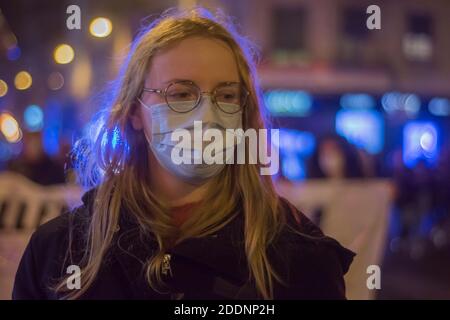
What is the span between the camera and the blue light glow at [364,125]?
9180 mm

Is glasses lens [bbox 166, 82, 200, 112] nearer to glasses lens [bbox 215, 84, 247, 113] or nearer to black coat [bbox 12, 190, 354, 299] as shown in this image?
glasses lens [bbox 215, 84, 247, 113]

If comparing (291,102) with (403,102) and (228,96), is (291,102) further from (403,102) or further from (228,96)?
(228,96)

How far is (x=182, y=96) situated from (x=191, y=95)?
0.8 inches

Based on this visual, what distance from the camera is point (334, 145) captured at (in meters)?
4.90

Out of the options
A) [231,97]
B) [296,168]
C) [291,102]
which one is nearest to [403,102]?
[291,102]

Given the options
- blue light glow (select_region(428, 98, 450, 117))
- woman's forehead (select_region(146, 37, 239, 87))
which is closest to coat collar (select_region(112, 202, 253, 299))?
woman's forehead (select_region(146, 37, 239, 87))

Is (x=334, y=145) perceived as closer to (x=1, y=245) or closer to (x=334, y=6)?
(x=1, y=245)

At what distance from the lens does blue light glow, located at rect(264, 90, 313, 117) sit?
8984 mm

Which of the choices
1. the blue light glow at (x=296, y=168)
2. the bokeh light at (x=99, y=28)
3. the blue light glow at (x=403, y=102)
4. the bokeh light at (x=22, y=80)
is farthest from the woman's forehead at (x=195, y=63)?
the blue light glow at (x=403, y=102)

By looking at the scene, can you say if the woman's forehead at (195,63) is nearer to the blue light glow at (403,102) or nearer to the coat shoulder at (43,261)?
the coat shoulder at (43,261)

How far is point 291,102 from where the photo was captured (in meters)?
9.35

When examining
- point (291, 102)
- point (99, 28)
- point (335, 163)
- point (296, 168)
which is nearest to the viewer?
point (99, 28)
